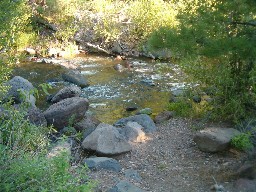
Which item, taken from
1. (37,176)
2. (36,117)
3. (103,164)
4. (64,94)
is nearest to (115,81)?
(64,94)

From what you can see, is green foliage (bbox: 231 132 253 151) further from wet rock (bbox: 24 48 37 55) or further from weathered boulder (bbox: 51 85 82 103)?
wet rock (bbox: 24 48 37 55)

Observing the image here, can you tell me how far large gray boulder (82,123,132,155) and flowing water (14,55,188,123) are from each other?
2.07 m

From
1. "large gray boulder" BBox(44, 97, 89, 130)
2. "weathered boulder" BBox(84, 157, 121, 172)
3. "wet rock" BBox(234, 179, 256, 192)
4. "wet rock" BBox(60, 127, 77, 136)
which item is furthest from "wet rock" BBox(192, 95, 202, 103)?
"wet rock" BBox(234, 179, 256, 192)

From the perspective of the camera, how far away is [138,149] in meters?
6.82

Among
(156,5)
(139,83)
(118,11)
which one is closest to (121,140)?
(139,83)

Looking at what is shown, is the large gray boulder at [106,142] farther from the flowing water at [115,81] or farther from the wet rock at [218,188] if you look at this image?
the flowing water at [115,81]

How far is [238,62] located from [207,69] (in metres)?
0.66

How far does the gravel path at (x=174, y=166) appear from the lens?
550cm

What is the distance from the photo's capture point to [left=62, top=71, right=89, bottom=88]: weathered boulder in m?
11.2

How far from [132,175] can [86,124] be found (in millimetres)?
2618

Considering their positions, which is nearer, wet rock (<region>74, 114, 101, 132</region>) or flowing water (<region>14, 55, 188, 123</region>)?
wet rock (<region>74, 114, 101, 132</region>)

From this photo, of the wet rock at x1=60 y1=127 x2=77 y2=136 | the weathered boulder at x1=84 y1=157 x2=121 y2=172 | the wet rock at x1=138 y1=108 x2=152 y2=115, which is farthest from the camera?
the wet rock at x1=138 y1=108 x2=152 y2=115

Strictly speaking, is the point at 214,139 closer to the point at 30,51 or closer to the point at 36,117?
the point at 36,117

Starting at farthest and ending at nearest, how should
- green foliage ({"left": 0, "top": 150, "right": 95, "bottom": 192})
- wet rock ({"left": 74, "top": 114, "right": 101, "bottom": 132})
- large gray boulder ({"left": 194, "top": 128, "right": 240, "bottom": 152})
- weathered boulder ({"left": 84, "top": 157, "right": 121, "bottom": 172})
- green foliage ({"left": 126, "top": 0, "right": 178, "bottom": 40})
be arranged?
1. green foliage ({"left": 126, "top": 0, "right": 178, "bottom": 40})
2. wet rock ({"left": 74, "top": 114, "right": 101, "bottom": 132})
3. large gray boulder ({"left": 194, "top": 128, "right": 240, "bottom": 152})
4. weathered boulder ({"left": 84, "top": 157, "right": 121, "bottom": 172})
5. green foliage ({"left": 0, "top": 150, "right": 95, "bottom": 192})
